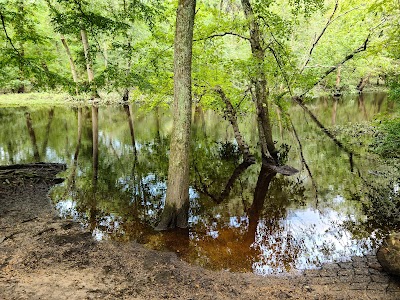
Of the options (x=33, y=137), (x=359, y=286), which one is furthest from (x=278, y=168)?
(x=33, y=137)

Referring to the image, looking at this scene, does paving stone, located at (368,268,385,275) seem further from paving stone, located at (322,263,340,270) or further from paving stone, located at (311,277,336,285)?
paving stone, located at (311,277,336,285)

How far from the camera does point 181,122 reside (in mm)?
6602

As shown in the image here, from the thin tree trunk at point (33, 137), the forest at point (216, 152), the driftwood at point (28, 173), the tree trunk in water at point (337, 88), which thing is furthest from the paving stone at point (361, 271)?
the tree trunk in water at point (337, 88)

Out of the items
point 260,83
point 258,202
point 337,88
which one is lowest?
point 258,202

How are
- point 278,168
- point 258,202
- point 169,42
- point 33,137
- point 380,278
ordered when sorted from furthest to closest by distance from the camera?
1. point 33,137
2. point 278,168
3. point 169,42
4. point 258,202
5. point 380,278

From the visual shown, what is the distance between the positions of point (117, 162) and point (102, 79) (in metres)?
4.96

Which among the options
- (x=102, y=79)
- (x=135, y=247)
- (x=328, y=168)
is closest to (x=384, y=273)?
(x=135, y=247)

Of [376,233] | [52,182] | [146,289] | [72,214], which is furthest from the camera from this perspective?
[52,182]

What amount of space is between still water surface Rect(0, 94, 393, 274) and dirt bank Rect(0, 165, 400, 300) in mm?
475

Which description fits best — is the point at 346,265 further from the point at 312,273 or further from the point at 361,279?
the point at 312,273

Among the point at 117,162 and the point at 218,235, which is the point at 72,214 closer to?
the point at 218,235

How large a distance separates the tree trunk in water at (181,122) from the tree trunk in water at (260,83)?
4.98 m

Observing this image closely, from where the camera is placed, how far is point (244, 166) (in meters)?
13.5

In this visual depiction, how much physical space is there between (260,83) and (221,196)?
5.06 metres
